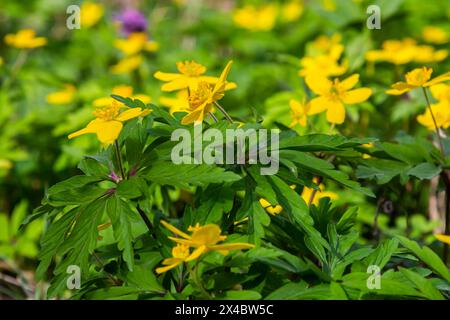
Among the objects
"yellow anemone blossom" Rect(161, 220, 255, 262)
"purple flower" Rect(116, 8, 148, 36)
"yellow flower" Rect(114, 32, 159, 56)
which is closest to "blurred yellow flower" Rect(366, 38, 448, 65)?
"yellow flower" Rect(114, 32, 159, 56)

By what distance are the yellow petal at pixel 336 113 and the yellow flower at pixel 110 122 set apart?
1.96 feet

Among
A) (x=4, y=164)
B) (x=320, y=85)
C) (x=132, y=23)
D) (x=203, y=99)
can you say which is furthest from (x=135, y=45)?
(x=203, y=99)

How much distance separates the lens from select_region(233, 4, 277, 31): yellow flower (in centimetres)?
412

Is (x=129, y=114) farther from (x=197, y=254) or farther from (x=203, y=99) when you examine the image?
(x=197, y=254)

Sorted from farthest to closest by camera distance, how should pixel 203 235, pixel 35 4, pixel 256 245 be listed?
pixel 35 4 → pixel 256 245 → pixel 203 235

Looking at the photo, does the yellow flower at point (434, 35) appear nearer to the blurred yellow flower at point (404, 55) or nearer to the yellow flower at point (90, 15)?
the blurred yellow flower at point (404, 55)

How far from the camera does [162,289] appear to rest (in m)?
1.38

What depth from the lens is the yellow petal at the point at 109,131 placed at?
1.40 m

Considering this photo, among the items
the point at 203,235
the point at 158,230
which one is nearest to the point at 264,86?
the point at 158,230

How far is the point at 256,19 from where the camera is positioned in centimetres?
421

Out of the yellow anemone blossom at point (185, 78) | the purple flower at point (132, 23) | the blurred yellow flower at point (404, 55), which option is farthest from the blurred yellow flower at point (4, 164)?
the blurred yellow flower at point (404, 55)

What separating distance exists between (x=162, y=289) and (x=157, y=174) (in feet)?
0.77
